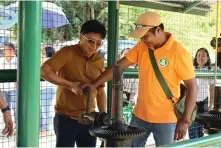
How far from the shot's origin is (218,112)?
7.22 ft

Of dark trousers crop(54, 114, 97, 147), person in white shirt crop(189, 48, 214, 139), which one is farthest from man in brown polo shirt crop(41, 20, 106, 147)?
person in white shirt crop(189, 48, 214, 139)

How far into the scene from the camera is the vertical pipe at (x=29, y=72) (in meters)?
1.12

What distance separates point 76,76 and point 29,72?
1414 millimetres

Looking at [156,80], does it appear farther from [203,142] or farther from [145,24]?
[203,142]

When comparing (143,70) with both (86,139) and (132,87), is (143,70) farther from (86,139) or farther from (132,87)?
(132,87)

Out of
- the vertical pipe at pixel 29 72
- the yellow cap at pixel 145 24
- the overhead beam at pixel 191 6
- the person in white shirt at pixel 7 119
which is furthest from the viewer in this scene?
the overhead beam at pixel 191 6

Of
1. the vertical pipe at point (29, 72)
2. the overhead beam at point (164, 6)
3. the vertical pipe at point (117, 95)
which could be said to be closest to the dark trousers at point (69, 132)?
the vertical pipe at point (117, 95)

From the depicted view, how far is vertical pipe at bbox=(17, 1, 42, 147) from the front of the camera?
112 centimetres

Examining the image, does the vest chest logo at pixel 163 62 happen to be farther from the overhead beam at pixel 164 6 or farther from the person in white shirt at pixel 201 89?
the person in white shirt at pixel 201 89

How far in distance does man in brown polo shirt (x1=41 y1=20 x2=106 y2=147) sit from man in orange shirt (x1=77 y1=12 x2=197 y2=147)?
0.13m

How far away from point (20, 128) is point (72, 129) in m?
1.43

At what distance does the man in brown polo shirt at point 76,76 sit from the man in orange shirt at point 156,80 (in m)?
0.13

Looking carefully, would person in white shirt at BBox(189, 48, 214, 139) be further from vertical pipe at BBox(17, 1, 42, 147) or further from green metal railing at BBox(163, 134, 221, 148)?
vertical pipe at BBox(17, 1, 42, 147)

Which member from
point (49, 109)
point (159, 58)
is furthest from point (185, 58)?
point (49, 109)
